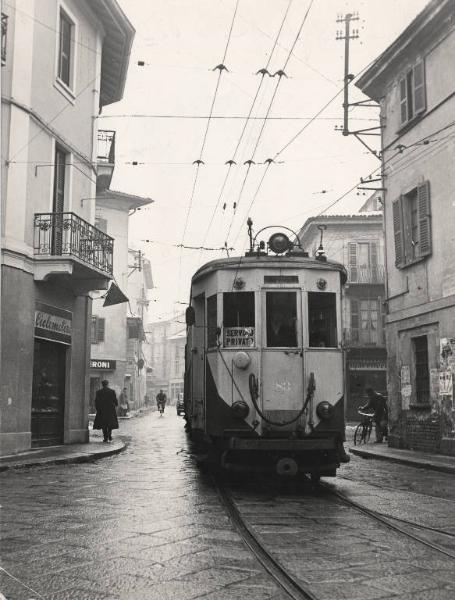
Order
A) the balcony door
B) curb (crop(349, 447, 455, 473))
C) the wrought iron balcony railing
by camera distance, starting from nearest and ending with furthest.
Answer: curb (crop(349, 447, 455, 473)), the wrought iron balcony railing, the balcony door

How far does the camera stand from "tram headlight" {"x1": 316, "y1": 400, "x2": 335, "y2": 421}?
8.48 metres

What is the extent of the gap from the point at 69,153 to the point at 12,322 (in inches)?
186

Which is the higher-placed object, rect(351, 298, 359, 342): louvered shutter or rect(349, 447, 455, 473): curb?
rect(351, 298, 359, 342): louvered shutter

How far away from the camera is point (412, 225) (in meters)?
16.0

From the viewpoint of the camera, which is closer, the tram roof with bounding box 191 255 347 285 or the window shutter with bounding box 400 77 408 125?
the tram roof with bounding box 191 255 347 285

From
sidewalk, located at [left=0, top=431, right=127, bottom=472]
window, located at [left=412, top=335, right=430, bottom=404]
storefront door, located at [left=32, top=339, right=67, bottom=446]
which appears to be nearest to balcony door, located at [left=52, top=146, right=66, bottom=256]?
storefront door, located at [left=32, top=339, right=67, bottom=446]

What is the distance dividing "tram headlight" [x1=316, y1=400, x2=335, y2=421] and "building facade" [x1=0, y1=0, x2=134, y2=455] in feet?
21.5

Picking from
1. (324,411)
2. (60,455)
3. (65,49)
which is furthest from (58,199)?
(324,411)

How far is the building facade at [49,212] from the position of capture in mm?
12852

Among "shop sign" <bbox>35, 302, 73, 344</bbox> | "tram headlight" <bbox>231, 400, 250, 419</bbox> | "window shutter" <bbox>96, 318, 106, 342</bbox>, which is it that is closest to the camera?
"tram headlight" <bbox>231, 400, 250, 419</bbox>

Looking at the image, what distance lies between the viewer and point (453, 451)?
44.2ft

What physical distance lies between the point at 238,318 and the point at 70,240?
6.39 meters

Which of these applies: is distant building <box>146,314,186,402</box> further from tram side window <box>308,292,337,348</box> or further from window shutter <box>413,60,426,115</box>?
tram side window <box>308,292,337,348</box>

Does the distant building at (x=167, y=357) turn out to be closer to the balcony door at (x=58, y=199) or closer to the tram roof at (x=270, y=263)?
the balcony door at (x=58, y=199)
